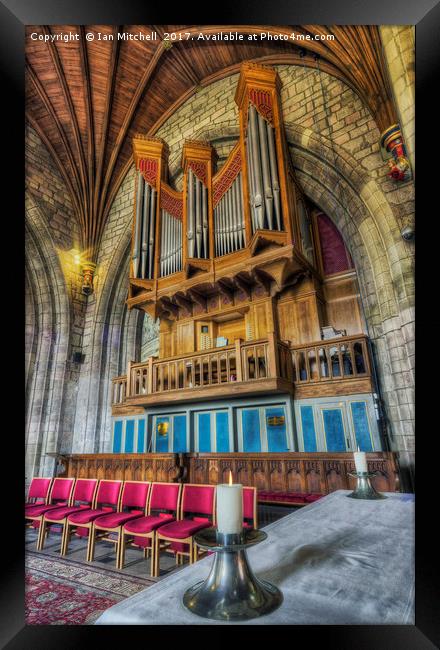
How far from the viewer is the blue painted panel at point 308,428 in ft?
19.1

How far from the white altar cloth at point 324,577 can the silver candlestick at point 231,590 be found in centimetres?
2

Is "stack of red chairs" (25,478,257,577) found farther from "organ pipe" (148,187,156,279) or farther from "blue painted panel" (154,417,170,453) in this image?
"organ pipe" (148,187,156,279)

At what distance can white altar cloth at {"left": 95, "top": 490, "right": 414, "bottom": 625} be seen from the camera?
66 cm

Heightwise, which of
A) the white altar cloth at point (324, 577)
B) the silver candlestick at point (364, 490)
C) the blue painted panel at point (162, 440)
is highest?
the blue painted panel at point (162, 440)

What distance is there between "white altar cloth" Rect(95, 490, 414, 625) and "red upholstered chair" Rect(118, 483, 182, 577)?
2.64m

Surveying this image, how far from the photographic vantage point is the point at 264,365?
6.18 meters

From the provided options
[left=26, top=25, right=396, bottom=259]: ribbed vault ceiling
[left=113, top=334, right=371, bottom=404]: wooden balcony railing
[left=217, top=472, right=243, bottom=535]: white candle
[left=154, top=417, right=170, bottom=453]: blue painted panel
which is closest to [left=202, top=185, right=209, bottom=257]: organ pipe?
[left=113, top=334, right=371, bottom=404]: wooden balcony railing

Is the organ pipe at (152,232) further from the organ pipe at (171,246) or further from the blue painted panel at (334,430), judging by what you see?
the blue painted panel at (334,430)

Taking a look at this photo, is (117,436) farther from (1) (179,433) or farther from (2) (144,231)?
(2) (144,231)

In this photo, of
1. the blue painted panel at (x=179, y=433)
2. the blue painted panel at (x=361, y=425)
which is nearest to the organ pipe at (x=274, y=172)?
the blue painted panel at (x=361, y=425)

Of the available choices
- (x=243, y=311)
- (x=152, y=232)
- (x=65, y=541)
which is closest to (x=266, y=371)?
(x=243, y=311)

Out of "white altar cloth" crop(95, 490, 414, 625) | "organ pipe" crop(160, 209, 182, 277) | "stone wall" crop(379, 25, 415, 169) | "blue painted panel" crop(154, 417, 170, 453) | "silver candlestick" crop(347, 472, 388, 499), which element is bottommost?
"white altar cloth" crop(95, 490, 414, 625)
